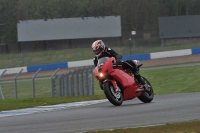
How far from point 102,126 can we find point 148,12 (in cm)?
6344

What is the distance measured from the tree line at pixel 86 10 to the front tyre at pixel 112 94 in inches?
2121

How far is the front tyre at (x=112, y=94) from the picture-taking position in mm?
13258

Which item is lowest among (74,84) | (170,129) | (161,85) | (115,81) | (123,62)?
(161,85)

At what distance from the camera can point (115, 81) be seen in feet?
44.6

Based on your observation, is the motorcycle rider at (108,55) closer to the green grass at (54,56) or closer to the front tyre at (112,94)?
the front tyre at (112,94)

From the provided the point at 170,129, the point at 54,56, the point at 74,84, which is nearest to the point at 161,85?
the point at 74,84

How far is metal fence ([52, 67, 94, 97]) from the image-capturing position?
22.4 meters

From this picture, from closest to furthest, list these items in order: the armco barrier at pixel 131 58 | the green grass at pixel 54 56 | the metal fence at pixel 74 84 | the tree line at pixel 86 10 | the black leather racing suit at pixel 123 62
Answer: the black leather racing suit at pixel 123 62 → the metal fence at pixel 74 84 → the armco barrier at pixel 131 58 → the green grass at pixel 54 56 → the tree line at pixel 86 10

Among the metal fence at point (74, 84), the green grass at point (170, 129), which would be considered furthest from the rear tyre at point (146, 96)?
the metal fence at point (74, 84)

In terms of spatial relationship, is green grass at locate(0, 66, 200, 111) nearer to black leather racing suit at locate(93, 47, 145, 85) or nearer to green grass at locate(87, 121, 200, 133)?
black leather racing suit at locate(93, 47, 145, 85)

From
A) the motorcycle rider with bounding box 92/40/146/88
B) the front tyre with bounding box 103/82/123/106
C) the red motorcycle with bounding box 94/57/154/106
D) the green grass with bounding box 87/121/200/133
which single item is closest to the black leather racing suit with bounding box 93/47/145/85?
the motorcycle rider with bounding box 92/40/146/88

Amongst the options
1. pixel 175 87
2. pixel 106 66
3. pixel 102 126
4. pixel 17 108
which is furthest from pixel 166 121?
pixel 175 87

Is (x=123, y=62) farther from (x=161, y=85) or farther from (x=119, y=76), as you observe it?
(x=161, y=85)

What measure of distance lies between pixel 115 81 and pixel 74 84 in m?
9.38
